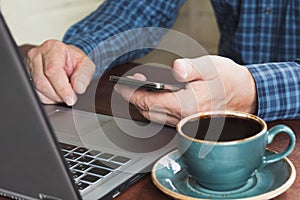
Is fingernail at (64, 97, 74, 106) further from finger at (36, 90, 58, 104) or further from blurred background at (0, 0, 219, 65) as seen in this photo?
blurred background at (0, 0, 219, 65)

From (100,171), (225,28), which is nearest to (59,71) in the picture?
(100,171)

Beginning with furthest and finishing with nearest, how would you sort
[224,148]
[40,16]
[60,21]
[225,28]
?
[60,21], [40,16], [225,28], [224,148]

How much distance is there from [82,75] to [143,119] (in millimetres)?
238

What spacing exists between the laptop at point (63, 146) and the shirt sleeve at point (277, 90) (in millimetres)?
183

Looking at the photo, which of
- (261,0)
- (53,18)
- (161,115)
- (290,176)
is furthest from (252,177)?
(53,18)

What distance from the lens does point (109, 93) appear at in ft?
3.74

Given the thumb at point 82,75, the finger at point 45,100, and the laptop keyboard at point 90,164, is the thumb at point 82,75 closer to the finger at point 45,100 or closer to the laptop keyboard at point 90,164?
the finger at point 45,100

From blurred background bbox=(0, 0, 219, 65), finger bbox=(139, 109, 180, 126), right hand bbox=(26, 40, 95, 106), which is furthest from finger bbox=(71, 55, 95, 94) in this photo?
blurred background bbox=(0, 0, 219, 65)

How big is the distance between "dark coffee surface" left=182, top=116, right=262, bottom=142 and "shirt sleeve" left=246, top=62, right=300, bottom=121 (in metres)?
0.23

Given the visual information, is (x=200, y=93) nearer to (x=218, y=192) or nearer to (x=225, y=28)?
(x=218, y=192)

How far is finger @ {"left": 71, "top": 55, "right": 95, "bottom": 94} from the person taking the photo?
1121 mm

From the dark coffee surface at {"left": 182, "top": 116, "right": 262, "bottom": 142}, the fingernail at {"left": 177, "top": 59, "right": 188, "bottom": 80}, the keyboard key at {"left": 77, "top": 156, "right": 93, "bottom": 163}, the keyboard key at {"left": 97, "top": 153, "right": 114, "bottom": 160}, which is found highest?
the fingernail at {"left": 177, "top": 59, "right": 188, "bottom": 80}

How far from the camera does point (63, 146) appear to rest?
0.89 m

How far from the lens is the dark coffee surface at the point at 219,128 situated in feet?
2.47
